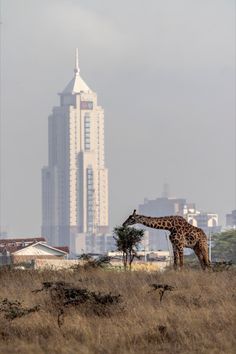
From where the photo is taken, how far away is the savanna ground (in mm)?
25950

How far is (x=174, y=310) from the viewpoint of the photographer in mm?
29906

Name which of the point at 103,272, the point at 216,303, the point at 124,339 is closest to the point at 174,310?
the point at 216,303

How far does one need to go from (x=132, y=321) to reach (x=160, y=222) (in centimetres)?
1780

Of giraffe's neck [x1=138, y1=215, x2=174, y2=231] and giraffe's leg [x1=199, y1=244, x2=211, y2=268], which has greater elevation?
giraffe's neck [x1=138, y1=215, x2=174, y2=231]

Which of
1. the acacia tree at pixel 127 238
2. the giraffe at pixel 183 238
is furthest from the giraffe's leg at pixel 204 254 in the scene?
the acacia tree at pixel 127 238

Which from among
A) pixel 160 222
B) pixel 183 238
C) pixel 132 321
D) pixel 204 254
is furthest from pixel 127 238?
pixel 132 321

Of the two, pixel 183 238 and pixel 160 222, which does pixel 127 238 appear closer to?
pixel 160 222

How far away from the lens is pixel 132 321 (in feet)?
93.7

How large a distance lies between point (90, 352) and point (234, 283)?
1047cm

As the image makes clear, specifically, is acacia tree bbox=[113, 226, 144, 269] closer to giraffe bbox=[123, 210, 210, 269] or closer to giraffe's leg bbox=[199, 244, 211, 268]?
giraffe bbox=[123, 210, 210, 269]

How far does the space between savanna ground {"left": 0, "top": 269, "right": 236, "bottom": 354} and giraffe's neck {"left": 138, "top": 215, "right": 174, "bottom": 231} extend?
904 centimetres

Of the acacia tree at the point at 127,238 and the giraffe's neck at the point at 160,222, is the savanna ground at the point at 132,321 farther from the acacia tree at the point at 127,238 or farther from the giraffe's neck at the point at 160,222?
the acacia tree at the point at 127,238

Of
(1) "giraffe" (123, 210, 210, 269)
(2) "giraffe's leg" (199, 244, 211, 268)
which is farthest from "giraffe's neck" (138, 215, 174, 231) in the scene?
(2) "giraffe's leg" (199, 244, 211, 268)

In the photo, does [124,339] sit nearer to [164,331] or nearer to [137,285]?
[164,331]
